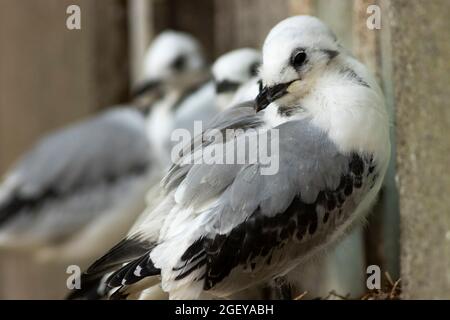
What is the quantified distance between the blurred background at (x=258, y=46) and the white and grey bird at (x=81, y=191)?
32cm

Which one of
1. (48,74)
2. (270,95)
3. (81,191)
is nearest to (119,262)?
(270,95)

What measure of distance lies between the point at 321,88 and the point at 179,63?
7.16 feet

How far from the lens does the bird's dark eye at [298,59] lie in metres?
2.10

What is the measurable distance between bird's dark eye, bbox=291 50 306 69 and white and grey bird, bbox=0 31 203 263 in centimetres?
184

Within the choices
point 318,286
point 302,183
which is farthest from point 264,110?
point 318,286

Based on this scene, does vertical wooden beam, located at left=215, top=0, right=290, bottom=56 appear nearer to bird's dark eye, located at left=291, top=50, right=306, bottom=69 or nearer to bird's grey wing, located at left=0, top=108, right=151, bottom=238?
bird's grey wing, located at left=0, top=108, right=151, bottom=238

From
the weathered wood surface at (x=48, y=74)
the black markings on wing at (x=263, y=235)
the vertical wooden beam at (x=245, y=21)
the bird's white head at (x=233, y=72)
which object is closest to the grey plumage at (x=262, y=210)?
the black markings on wing at (x=263, y=235)

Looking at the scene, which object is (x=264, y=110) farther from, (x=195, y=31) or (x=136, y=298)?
(x=195, y=31)

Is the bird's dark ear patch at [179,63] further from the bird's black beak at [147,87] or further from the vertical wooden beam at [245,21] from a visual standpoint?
the vertical wooden beam at [245,21]

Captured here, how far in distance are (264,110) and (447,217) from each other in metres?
0.46

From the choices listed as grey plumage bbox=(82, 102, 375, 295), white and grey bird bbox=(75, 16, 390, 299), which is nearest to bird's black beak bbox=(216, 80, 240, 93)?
white and grey bird bbox=(75, 16, 390, 299)

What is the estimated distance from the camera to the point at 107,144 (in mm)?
4059

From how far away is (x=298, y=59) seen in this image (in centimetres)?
211
